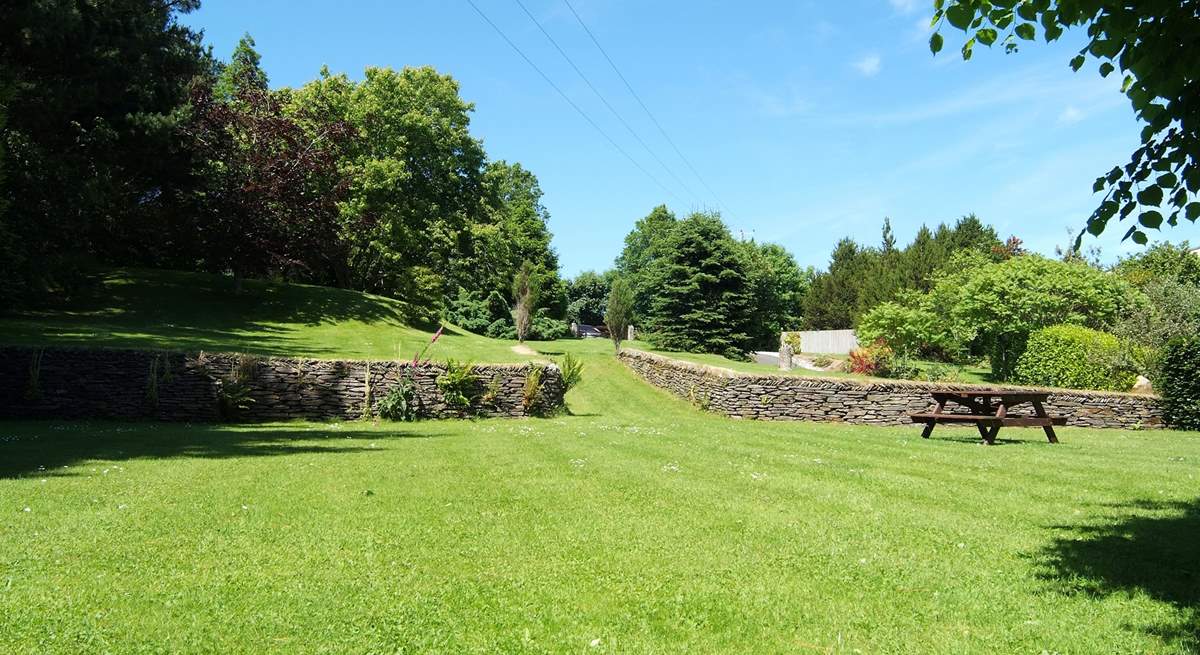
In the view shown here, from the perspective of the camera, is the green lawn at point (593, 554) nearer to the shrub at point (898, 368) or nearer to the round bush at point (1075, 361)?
the round bush at point (1075, 361)

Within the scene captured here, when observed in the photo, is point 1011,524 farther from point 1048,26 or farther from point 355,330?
point 355,330

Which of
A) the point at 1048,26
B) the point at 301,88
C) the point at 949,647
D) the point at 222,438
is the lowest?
the point at 222,438

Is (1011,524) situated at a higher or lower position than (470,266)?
lower

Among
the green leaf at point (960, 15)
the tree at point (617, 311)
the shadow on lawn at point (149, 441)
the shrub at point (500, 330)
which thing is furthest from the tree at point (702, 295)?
the green leaf at point (960, 15)

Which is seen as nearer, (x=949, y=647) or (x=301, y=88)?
(x=949, y=647)

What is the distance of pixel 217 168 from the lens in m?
28.5

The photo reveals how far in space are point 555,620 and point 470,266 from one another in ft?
134

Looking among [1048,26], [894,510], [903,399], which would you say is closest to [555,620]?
[894,510]

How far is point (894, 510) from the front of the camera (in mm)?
6492

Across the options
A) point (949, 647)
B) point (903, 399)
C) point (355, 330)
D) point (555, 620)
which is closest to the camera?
point (949, 647)

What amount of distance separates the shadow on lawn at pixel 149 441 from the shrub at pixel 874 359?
19.6 m

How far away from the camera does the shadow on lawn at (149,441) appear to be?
923 centimetres

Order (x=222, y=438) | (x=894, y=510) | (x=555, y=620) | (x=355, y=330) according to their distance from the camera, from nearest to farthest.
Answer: (x=555, y=620) < (x=894, y=510) < (x=222, y=438) < (x=355, y=330)

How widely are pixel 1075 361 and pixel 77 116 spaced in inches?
1214
